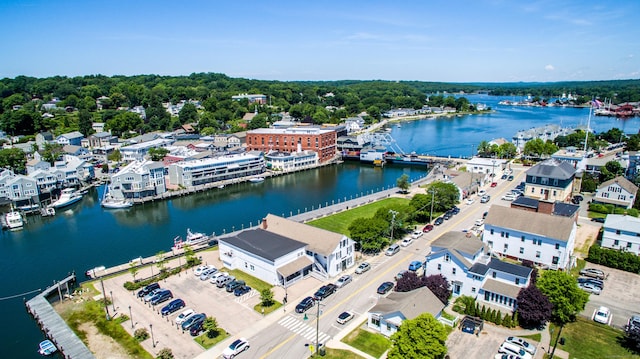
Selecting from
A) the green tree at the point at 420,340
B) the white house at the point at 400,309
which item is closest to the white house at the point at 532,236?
the white house at the point at 400,309

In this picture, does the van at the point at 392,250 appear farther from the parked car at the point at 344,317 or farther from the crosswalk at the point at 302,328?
the crosswalk at the point at 302,328

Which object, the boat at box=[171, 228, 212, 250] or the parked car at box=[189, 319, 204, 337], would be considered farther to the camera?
the boat at box=[171, 228, 212, 250]

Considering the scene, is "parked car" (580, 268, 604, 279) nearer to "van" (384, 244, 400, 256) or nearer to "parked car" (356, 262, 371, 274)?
"van" (384, 244, 400, 256)

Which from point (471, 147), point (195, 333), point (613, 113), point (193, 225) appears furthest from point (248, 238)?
point (613, 113)

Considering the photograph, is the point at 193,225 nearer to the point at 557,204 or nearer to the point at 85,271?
the point at 85,271

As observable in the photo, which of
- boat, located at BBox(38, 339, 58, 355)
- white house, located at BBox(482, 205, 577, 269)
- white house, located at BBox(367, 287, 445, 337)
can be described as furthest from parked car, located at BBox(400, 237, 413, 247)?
boat, located at BBox(38, 339, 58, 355)

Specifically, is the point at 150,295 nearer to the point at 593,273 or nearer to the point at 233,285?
the point at 233,285
